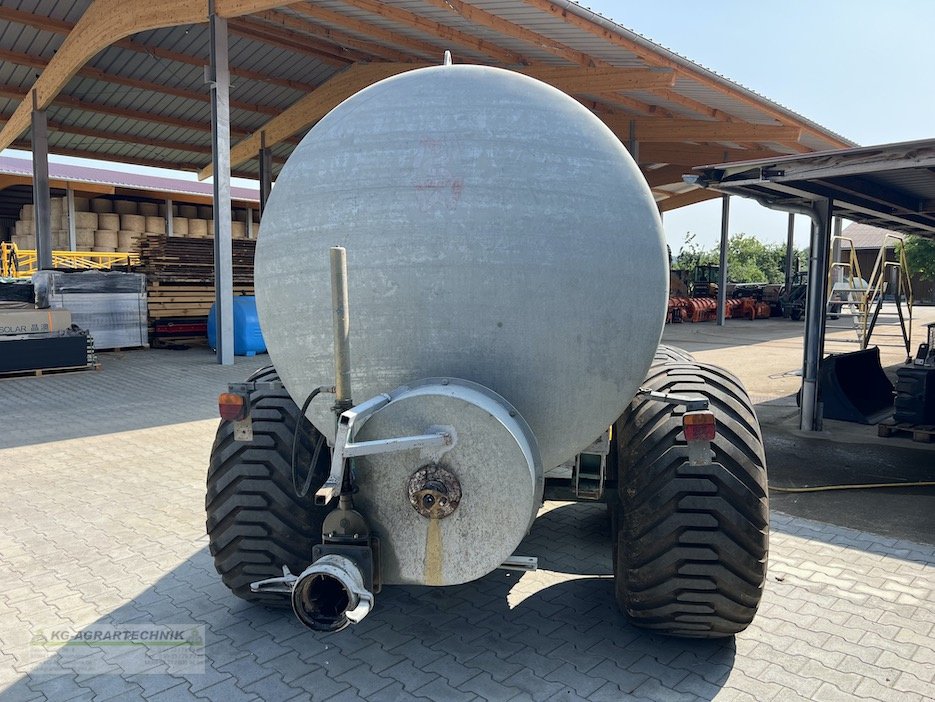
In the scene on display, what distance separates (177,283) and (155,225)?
502 inches

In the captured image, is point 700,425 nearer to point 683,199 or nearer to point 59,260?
point 59,260

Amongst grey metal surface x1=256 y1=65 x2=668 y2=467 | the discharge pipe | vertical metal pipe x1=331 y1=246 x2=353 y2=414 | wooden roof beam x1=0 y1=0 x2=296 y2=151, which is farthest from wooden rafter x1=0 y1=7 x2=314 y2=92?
the discharge pipe

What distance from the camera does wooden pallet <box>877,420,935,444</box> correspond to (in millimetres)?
7453

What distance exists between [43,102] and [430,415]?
18550 mm

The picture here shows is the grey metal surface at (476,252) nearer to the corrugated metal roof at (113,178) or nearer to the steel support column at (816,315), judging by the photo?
the steel support column at (816,315)

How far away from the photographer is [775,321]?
27609 millimetres

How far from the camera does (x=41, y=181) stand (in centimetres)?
1778

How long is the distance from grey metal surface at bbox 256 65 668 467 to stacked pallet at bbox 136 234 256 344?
520 inches

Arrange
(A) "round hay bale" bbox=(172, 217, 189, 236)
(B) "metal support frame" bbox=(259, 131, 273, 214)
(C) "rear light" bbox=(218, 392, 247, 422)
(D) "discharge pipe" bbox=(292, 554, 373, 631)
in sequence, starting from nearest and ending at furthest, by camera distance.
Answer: (D) "discharge pipe" bbox=(292, 554, 373, 631) < (C) "rear light" bbox=(218, 392, 247, 422) < (B) "metal support frame" bbox=(259, 131, 273, 214) < (A) "round hay bale" bbox=(172, 217, 189, 236)

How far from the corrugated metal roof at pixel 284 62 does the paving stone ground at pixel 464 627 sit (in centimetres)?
950

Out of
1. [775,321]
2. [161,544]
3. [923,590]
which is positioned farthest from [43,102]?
[775,321]

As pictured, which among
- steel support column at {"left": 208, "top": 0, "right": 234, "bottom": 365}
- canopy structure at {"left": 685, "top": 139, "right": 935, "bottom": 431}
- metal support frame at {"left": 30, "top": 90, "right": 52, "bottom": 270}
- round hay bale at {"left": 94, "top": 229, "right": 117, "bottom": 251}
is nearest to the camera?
canopy structure at {"left": 685, "top": 139, "right": 935, "bottom": 431}

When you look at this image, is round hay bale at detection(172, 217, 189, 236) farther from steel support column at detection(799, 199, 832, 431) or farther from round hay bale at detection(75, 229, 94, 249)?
steel support column at detection(799, 199, 832, 431)

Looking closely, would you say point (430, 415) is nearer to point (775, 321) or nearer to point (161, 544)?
point (161, 544)
